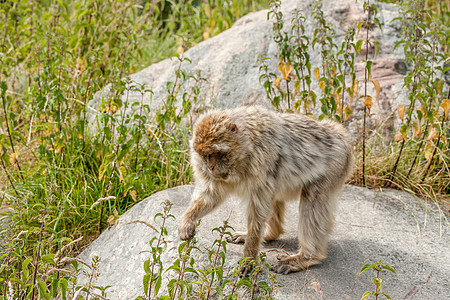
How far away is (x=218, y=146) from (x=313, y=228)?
40.2 inches

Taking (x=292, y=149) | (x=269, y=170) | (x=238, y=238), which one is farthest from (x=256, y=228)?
(x=292, y=149)

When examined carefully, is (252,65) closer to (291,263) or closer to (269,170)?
(269,170)

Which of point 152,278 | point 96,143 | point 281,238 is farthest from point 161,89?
point 152,278

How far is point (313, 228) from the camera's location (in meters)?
3.95

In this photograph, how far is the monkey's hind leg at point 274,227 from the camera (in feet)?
14.2

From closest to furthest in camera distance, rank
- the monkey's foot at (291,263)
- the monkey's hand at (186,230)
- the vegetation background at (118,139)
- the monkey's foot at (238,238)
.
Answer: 1. the monkey's hand at (186,230)
2. the monkey's foot at (291,263)
3. the monkey's foot at (238,238)
4. the vegetation background at (118,139)

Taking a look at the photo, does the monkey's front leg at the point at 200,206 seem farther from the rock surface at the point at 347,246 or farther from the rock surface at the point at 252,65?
the rock surface at the point at 252,65

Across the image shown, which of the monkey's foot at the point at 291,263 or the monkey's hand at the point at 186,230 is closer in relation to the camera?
the monkey's hand at the point at 186,230

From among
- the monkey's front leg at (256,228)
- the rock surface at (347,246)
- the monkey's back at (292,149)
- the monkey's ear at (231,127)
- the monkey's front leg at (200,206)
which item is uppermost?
the monkey's ear at (231,127)

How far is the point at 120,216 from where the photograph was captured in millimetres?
4859

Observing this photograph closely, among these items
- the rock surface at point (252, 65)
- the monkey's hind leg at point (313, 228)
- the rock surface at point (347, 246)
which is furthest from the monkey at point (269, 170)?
the rock surface at point (252, 65)

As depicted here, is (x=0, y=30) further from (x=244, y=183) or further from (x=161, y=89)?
(x=244, y=183)

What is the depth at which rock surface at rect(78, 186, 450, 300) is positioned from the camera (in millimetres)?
3811

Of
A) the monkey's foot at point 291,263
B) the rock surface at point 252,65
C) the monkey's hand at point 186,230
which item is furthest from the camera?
the rock surface at point 252,65
